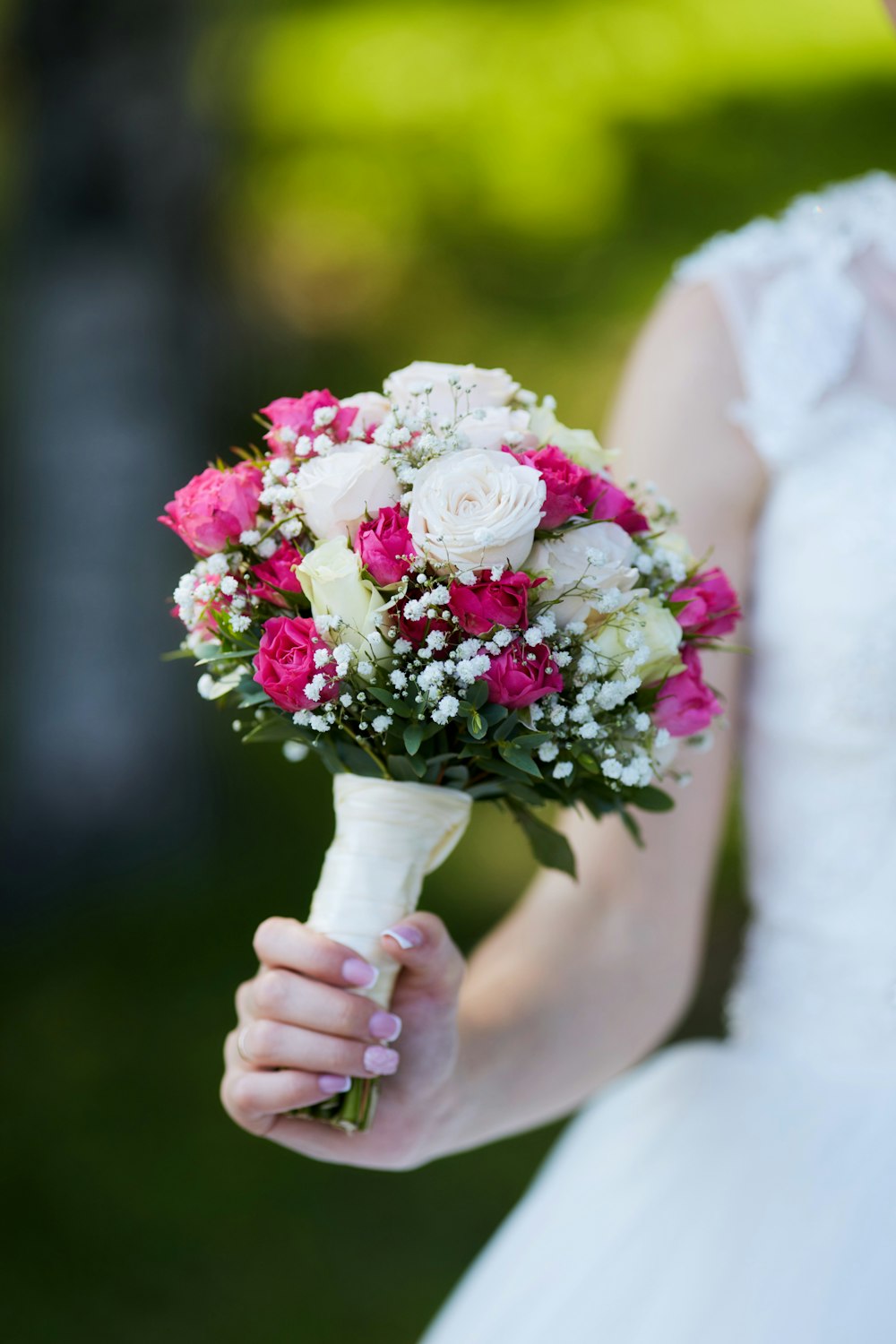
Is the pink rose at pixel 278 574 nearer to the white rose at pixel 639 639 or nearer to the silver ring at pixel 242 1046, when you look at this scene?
the white rose at pixel 639 639

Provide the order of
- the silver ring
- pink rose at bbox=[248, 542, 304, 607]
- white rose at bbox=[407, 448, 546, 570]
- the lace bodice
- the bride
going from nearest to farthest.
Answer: white rose at bbox=[407, 448, 546, 570]
pink rose at bbox=[248, 542, 304, 607]
the silver ring
the bride
the lace bodice

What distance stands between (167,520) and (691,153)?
5.33 metres

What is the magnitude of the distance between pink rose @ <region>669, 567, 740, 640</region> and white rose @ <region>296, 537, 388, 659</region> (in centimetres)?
32

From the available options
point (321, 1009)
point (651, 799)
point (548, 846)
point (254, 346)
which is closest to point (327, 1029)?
point (321, 1009)

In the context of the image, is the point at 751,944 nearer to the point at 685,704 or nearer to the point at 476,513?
the point at 685,704

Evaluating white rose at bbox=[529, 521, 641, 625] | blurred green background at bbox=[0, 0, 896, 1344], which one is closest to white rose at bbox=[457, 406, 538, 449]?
white rose at bbox=[529, 521, 641, 625]

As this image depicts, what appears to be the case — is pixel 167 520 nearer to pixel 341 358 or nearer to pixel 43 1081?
pixel 43 1081

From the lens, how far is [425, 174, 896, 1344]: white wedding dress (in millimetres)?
1703

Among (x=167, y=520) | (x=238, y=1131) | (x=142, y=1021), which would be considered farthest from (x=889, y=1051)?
(x=142, y=1021)

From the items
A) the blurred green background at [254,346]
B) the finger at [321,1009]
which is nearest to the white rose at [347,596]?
the finger at [321,1009]

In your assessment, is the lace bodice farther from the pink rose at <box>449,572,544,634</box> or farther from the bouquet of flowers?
the pink rose at <box>449,572,544,634</box>

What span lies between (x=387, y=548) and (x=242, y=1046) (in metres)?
0.56

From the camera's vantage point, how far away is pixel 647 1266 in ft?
5.72

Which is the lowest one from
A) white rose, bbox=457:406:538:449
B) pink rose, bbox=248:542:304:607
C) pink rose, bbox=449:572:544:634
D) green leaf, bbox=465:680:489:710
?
green leaf, bbox=465:680:489:710
